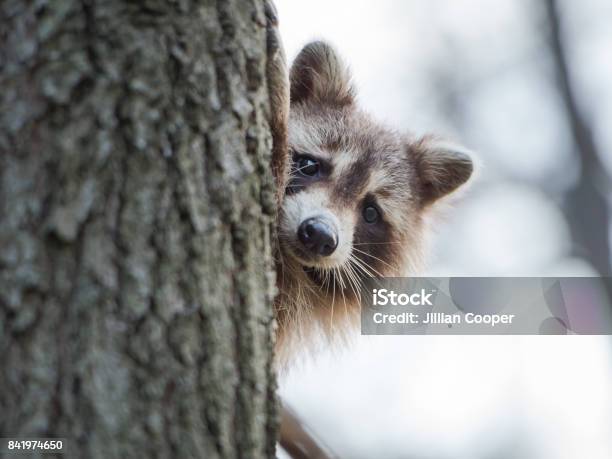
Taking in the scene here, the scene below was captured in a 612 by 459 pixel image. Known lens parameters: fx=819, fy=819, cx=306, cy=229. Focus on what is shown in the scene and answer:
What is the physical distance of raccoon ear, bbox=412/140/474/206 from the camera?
3.48 m

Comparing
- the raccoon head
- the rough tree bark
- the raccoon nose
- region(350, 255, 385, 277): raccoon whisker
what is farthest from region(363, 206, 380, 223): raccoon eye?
the rough tree bark

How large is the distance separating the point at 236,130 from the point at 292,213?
114 cm

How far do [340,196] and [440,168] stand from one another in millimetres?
689

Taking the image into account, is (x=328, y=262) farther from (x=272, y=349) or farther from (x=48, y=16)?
(x=48, y=16)

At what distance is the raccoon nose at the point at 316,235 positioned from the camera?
8.75ft

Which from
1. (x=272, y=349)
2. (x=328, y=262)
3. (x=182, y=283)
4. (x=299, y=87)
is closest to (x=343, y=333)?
(x=328, y=262)

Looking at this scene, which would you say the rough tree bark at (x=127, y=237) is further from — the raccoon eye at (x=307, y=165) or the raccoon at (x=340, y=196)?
the raccoon eye at (x=307, y=165)

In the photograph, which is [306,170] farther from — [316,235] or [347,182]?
[316,235]

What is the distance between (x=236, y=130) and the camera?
1.60 metres

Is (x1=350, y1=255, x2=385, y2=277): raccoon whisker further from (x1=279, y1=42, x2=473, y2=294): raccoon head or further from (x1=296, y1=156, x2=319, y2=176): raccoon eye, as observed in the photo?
(x1=296, y1=156, x2=319, y2=176): raccoon eye

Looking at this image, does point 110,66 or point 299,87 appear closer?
point 110,66

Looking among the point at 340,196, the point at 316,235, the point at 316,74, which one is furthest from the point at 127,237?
the point at 316,74

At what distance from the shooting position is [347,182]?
3.06 m

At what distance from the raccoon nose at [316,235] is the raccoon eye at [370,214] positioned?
480mm
